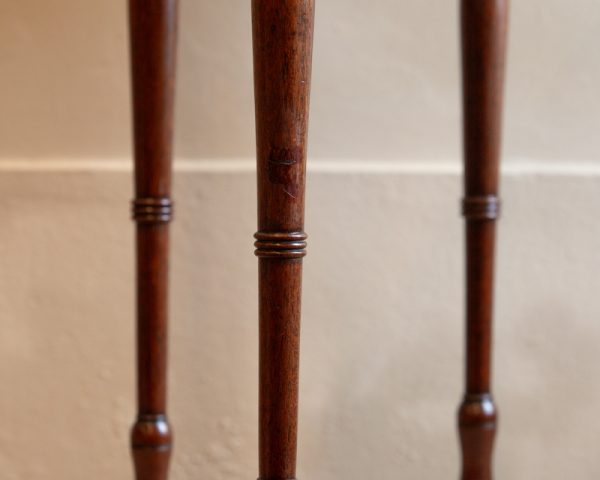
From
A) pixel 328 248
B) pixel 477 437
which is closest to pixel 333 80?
pixel 328 248

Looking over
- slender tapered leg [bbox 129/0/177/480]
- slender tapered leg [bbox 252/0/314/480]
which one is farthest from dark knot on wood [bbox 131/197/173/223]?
slender tapered leg [bbox 252/0/314/480]

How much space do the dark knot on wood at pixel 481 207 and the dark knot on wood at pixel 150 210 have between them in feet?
0.80

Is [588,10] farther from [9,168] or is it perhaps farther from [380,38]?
[9,168]

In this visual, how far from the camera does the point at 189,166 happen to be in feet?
2.51

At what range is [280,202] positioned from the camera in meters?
0.41

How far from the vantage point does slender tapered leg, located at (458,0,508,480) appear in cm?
61

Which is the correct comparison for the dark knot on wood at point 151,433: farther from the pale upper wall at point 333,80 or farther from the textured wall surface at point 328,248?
the pale upper wall at point 333,80

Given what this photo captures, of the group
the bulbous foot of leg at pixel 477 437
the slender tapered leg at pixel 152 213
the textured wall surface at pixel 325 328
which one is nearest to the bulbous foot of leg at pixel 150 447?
the slender tapered leg at pixel 152 213

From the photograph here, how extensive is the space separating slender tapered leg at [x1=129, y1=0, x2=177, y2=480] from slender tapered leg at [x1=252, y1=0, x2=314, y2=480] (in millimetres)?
229

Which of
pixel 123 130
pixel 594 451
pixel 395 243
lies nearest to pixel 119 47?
pixel 123 130

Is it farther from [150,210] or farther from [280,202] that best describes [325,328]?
[280,202]

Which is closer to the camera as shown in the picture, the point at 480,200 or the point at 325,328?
the point at 480,200

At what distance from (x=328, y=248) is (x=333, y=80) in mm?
164

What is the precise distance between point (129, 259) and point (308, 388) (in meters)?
0.21
